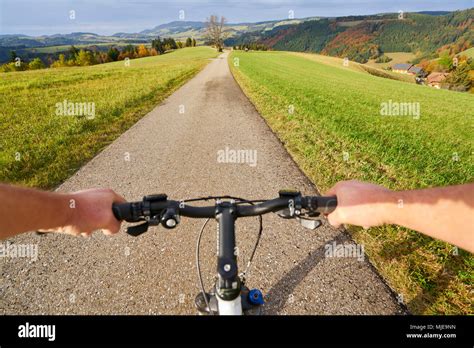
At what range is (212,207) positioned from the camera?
139cm

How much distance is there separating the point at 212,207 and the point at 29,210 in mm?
802

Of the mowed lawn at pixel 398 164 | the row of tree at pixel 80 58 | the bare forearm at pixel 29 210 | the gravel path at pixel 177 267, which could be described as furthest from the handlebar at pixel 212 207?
the row of tree at pixel 80 58

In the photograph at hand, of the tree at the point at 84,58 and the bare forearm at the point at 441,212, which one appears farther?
the tree at the point at 84,58

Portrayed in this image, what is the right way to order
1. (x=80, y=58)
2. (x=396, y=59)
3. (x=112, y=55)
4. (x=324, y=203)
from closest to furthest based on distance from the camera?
1. (x=324, y=203)
2. (x=80, y=58)
3. (x=112, y=55)
4. (x=396, y=59)

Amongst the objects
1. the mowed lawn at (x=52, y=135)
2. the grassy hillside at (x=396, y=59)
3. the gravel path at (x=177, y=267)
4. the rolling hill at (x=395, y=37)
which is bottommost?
the gravel path at (x=177, y=267)

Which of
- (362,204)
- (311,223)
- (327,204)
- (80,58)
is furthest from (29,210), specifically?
(80,58)

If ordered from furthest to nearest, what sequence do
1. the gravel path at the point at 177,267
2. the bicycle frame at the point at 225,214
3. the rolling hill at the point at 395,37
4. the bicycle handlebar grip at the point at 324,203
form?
the rolling hill at the point at 395,37 < the gravel path at the point at 177,267 < the bicycle handlebar grip at the point at 324,203 < the bicycle frame at the point at 225,214

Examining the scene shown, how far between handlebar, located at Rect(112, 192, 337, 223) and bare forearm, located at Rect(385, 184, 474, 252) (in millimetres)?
329

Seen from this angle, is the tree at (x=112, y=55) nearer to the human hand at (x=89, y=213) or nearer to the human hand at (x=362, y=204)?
the human hand at (x=89, y=213)

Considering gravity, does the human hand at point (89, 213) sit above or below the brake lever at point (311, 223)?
above

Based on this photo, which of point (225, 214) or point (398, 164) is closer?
point (225, 214)

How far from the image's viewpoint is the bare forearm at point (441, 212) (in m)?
1.14

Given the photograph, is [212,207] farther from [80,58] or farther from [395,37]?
[395,37]

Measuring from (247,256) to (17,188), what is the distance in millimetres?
2568
